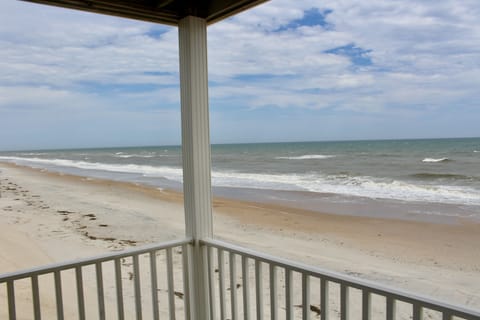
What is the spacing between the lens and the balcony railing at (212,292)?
52.1 inches

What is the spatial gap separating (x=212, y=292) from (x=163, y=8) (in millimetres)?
1719

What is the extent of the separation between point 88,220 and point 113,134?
350 cm

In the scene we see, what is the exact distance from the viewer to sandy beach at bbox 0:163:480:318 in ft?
14.0

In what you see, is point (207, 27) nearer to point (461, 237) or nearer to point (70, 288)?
point (70, 288)

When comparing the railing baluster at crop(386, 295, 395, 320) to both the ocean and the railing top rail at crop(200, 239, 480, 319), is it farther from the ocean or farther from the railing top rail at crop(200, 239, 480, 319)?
the ocean

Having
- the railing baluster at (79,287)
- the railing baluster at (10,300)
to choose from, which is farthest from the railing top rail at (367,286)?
the railing baluster at (10,300)

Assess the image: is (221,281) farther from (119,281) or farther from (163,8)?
(163,8)

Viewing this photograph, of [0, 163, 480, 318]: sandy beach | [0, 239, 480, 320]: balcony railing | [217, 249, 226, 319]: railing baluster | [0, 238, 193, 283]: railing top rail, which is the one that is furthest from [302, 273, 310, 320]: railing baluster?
[0, 163, 480, 318]: sandy beach

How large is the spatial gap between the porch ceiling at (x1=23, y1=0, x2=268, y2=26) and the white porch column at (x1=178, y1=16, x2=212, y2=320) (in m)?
0.06

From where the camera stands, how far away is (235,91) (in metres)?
18.6

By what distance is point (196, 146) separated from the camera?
2.01 meters

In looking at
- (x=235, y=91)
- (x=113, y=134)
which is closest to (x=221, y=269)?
(x=113, y=134)

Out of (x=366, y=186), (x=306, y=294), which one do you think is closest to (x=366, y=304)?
(x=306, y=294)

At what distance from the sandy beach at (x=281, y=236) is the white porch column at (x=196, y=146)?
276cm
